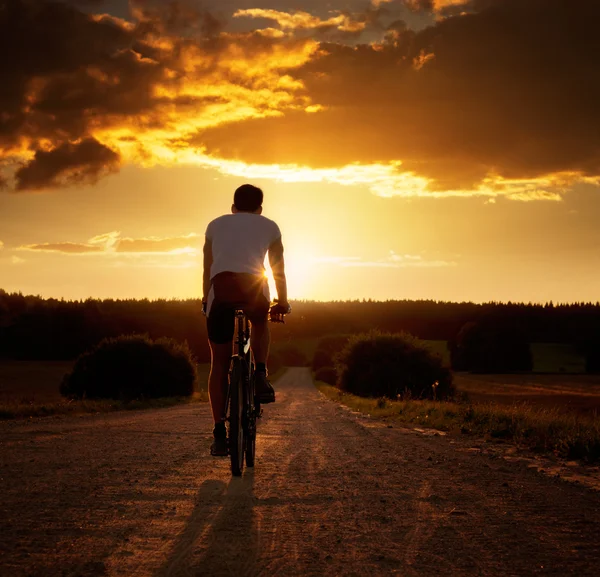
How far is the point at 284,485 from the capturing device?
568 cm

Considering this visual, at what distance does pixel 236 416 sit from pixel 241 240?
1576mm

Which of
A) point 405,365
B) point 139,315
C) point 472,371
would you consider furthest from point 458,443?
point 472,371

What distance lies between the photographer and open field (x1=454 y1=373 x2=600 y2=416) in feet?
160

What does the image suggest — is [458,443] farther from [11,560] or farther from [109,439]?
[11,560]

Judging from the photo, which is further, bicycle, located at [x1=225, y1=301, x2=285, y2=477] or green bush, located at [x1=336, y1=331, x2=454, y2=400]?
green bush, located at [x1=336, y1=331, x2=454, y2=400]

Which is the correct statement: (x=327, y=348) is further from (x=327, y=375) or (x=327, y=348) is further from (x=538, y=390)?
(x=538, y=390)

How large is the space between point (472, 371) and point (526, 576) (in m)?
97.6

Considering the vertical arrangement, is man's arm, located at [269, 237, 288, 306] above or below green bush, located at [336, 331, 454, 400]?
above

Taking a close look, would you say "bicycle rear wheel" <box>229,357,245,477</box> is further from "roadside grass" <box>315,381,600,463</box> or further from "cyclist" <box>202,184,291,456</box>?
"roadside grass" <box>315,381,600,463</box>

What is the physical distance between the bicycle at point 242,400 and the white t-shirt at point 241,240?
44 centimetres

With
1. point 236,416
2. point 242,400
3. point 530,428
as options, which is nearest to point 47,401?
point 530,428

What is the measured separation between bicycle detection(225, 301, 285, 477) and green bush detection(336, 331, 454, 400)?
141ft

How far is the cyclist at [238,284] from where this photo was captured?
6277 mm

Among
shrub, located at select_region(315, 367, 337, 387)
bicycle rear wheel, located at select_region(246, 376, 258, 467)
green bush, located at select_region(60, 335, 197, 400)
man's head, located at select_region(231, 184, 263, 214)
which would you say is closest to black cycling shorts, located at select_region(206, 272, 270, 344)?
bicycle rear wheel, located at select_region(246, 376, 258, 467)
